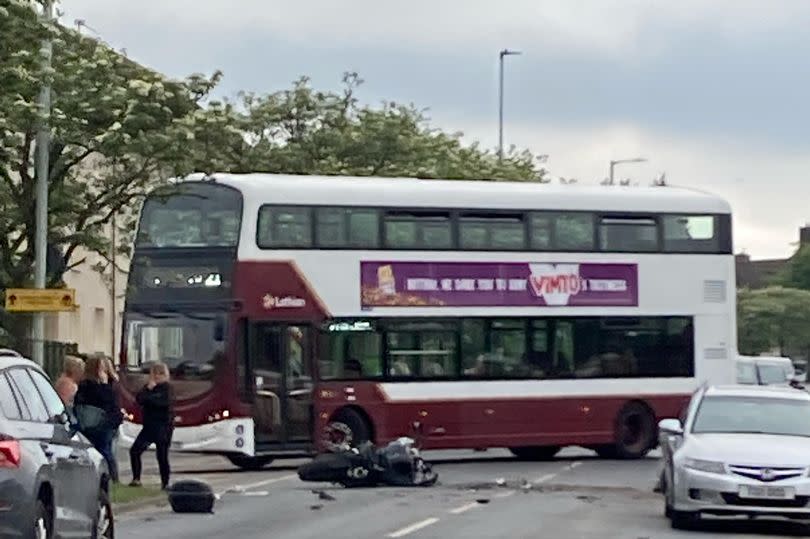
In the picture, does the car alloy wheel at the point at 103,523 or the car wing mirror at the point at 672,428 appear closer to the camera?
the car alloy wheel at the point at 103,523

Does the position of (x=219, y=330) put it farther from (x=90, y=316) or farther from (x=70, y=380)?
(x=90, y=316)

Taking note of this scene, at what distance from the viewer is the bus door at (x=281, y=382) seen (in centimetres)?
3159

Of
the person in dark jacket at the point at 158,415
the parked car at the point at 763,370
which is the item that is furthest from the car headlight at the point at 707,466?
the parked car at the point at 763,370

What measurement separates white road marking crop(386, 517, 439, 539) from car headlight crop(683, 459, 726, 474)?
285 centimetres

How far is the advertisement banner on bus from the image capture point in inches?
1292

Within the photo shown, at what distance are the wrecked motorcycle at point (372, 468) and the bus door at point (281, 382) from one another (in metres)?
3.23

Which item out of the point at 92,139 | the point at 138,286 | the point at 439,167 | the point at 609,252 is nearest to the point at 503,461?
the point at 609,252

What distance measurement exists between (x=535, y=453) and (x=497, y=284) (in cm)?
446

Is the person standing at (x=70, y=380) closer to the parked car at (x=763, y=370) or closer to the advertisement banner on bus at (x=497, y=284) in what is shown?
the advertisement banner on bus at (x=497, y=284)

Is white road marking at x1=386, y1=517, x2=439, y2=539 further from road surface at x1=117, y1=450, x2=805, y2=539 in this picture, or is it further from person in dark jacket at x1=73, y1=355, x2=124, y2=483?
person in dark jacket at x1=73, y1=355, x2=124, y2=483

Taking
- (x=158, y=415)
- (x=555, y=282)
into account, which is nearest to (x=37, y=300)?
(x=158, y=415)

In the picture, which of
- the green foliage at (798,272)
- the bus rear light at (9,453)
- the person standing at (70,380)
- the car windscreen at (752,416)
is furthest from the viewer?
the green foliage at (798,272)

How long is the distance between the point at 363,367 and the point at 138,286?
150 inches

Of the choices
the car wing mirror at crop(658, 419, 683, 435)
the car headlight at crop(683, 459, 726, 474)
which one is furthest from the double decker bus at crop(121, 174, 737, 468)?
the car headlight at crop(683, 459, 726, 474)
